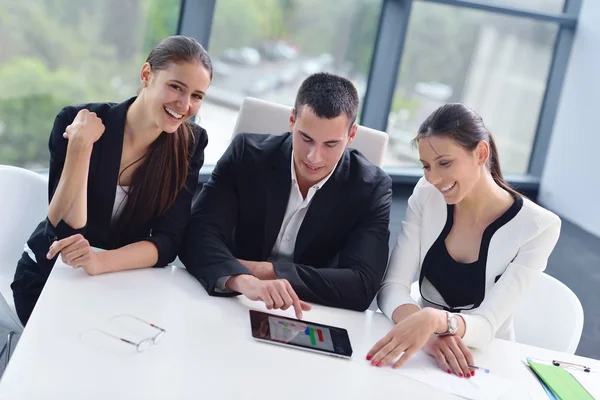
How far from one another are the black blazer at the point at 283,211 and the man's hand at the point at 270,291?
0.24 m

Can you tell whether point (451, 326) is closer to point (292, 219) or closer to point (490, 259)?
point (490, 259)

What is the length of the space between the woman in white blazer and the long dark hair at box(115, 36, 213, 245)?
0.71 metres

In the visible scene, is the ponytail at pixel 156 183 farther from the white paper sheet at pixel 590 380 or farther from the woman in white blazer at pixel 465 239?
the white paper sheet at pixel 590 380

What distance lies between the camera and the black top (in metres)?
2.44

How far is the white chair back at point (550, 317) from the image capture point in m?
2.50

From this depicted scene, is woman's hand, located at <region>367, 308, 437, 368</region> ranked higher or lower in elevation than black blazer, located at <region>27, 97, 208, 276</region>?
lower

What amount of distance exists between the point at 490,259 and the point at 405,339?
1.72 ft

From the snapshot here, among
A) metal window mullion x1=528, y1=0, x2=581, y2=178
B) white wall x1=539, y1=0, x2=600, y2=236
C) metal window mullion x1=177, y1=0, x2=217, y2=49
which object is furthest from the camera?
metal window mullion x1=528, y1=0, x2=581, y2=178

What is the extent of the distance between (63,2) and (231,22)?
42.0 inches

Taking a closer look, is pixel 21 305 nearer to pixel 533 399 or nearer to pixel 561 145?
pixel 533 399

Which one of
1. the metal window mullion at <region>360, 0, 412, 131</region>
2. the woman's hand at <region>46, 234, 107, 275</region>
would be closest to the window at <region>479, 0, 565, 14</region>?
the metal window mullion at <region>360, 0, 412, 131</region>

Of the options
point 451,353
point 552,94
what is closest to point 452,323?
point 451,353

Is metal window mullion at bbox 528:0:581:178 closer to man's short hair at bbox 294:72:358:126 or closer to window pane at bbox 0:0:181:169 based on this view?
window pane at bbox 0:0:181:169

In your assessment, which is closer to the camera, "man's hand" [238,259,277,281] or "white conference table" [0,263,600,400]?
"white conference table" [0,263,600,400]
